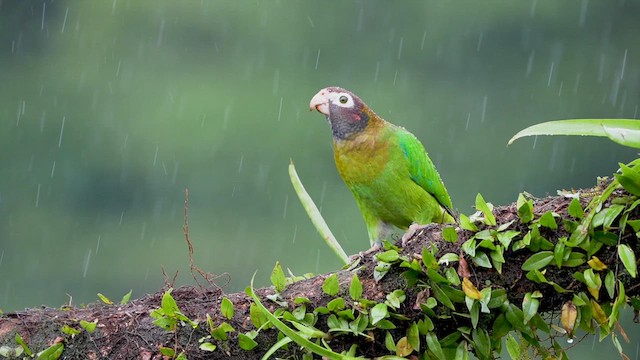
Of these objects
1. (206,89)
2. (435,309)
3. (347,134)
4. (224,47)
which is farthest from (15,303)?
(435,309)

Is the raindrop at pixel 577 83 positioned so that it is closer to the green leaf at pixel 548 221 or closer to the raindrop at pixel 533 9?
the raindrop at pixel 533 9

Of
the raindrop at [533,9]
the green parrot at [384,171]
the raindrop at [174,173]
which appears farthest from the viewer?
the raindrop at [533,9]

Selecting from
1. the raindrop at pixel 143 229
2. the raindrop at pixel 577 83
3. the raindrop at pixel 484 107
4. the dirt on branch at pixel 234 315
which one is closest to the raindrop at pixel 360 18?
the raindrop at pixel 484 107

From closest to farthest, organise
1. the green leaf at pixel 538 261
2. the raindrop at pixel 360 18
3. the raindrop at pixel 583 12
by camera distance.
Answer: the green leaf at pixel 538 261 → the raindrop at pixel 583 12 → the raindrop at pixel 360 18

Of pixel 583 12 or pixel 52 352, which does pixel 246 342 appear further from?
pixel 583 12

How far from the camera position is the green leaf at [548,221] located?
7.59ft

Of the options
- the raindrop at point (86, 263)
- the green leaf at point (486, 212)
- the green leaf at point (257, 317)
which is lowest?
the raindrop at point (86, 263)

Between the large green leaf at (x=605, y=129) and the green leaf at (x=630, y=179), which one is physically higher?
the large green leaf at (x=605, y=129)

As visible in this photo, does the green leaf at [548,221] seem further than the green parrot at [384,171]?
No

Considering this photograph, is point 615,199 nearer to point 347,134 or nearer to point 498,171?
point 347,134

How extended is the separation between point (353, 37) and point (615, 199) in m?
12.6

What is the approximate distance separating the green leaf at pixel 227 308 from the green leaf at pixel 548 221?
849mm

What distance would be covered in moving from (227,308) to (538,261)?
0.84 m

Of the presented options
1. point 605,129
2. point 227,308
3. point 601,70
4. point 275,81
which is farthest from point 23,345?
point 601,70
